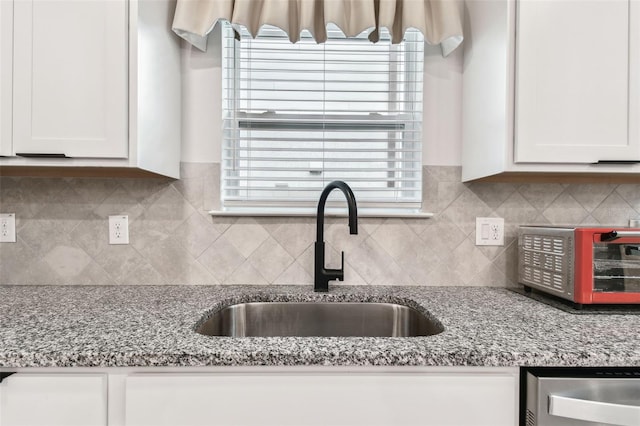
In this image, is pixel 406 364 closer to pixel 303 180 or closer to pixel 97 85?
pixel 303 180

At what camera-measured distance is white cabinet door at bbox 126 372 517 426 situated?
2.70 ft

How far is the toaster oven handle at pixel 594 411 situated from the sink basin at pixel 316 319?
60 centimetres

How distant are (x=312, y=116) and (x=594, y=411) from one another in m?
1.33

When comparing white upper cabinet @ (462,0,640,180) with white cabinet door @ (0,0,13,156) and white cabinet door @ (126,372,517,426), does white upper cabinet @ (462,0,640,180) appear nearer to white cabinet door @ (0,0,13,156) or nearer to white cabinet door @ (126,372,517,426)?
white cabinet door @ (126,372,517,426)

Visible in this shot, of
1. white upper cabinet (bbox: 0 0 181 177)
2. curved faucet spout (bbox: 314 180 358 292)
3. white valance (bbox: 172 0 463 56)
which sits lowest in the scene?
curved faucet spout (bbox: 314 180 358 292)

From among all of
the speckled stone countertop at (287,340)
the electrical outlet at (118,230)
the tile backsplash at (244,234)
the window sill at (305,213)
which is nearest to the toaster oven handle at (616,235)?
the speckled stone countertop at (287,340)

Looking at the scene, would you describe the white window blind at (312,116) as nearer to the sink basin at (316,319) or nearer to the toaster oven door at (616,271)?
the sink basin at (316,319)

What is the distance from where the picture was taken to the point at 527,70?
122 cm

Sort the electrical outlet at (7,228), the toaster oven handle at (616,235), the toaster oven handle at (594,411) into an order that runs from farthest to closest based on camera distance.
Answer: the electrical outlet at (7,228) < the toaster oven handle at (616,235) < the toaster oven handle at (594,411)

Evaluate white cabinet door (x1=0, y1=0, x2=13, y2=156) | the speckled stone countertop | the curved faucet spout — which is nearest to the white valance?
white cabinet door (x1=0, y1=0, x2=13, y2=156)

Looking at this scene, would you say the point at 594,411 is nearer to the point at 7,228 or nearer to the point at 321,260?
the point at 321,260

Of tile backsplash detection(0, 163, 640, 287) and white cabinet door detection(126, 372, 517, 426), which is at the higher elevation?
tile backsplash detection(0, 163, 640, 287)

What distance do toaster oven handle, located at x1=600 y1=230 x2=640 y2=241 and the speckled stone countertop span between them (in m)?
0.23

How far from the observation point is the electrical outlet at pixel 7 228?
1.53m
